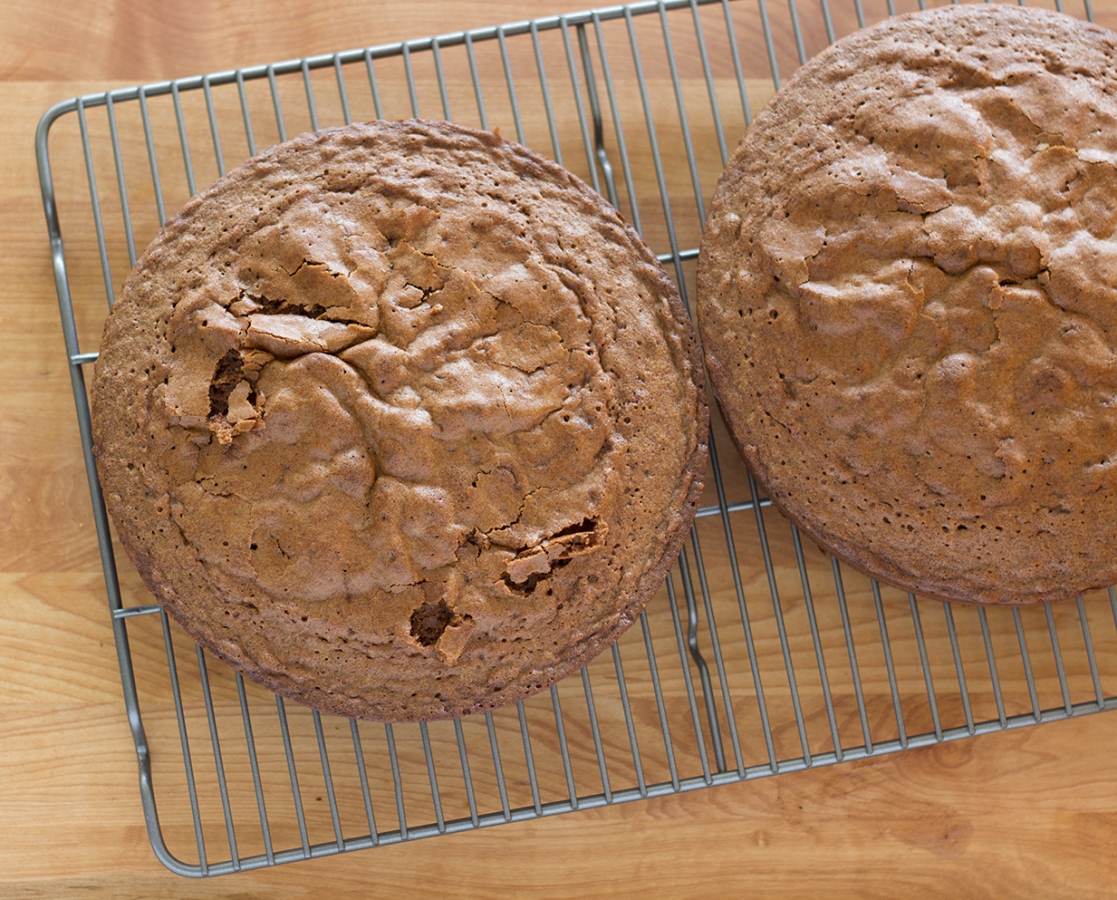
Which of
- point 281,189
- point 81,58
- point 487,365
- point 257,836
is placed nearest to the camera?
point 487,365

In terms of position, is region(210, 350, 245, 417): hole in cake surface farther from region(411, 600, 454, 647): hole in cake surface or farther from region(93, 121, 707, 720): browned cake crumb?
region(411, 600, 454, 647): hole in cake surface

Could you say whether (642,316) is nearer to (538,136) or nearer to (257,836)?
(538,136)

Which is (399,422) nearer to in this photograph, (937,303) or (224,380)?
(224,380)

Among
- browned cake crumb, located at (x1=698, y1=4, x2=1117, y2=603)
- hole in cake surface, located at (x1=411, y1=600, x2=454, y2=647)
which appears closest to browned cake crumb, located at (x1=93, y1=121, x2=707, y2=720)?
hole in cake surface, located at (x1=411, y1=600, x2=454, y2=647)

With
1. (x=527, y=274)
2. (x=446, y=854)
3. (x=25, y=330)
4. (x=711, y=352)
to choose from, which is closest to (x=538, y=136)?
(x=527, y=274)

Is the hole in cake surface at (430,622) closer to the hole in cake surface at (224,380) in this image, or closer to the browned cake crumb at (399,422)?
the browned cake crumb at (399,422)

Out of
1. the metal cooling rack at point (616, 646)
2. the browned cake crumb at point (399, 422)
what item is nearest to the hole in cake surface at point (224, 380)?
the browned cake crumb at point (399, 422)
